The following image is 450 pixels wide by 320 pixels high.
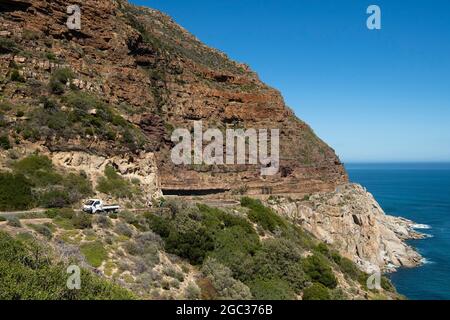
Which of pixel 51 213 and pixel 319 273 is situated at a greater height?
pixel 51 213

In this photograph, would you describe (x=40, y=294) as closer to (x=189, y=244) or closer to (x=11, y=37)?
(x=189, y=244)

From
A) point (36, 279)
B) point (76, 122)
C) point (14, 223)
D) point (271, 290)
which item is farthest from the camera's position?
point (76, 122)

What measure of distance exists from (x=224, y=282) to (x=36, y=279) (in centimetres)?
873

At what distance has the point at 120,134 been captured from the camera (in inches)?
1196

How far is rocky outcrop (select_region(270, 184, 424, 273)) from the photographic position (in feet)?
178

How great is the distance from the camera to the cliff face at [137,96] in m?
27.8

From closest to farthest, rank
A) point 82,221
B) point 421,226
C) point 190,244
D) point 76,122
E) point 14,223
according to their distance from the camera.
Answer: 1. point 14,223
2. point 82,221
3. point 190,244
4. point 76,122
5. point 421,226

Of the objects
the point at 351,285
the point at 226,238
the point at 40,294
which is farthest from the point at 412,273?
the point at 40,294

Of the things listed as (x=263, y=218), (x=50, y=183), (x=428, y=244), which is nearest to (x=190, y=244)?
(x=50, y=183)

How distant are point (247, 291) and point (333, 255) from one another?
17963 millimetres

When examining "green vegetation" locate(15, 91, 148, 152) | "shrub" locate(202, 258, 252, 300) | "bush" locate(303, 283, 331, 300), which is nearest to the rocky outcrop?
"green vegetation" locate(15, 91, 148, 152)

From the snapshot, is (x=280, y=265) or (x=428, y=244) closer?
(x=280, y=265)

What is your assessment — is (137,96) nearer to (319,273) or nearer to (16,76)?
(16,76)

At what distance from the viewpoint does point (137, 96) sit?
1816 inches
